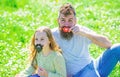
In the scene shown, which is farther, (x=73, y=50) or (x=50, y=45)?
(x=73, y=50)

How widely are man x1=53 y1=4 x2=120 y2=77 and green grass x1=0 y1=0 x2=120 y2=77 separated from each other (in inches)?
50.3

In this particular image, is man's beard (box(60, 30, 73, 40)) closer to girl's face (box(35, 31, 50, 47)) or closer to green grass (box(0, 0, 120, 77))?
girl's face (box(35, 31, 50, 47))

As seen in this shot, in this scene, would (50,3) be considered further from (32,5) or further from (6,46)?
(6,46)

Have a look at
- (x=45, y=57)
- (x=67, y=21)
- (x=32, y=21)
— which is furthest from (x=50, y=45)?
(x=32, y=21)

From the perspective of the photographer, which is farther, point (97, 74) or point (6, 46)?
point (6, 46)

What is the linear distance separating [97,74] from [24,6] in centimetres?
607

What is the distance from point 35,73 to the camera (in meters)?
7.13

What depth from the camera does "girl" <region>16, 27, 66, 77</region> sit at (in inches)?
269

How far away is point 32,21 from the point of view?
37.8 ft

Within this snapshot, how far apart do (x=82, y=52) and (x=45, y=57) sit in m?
0.57

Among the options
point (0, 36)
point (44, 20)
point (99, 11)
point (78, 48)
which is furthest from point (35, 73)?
point (99, 11)

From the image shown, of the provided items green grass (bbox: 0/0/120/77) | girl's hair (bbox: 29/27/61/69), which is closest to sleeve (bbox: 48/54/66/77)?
girl's hair (bbox: 29/27/61/69)

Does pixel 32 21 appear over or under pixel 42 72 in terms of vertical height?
over

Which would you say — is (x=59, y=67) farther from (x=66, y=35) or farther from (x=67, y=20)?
(x=67, y=20)
